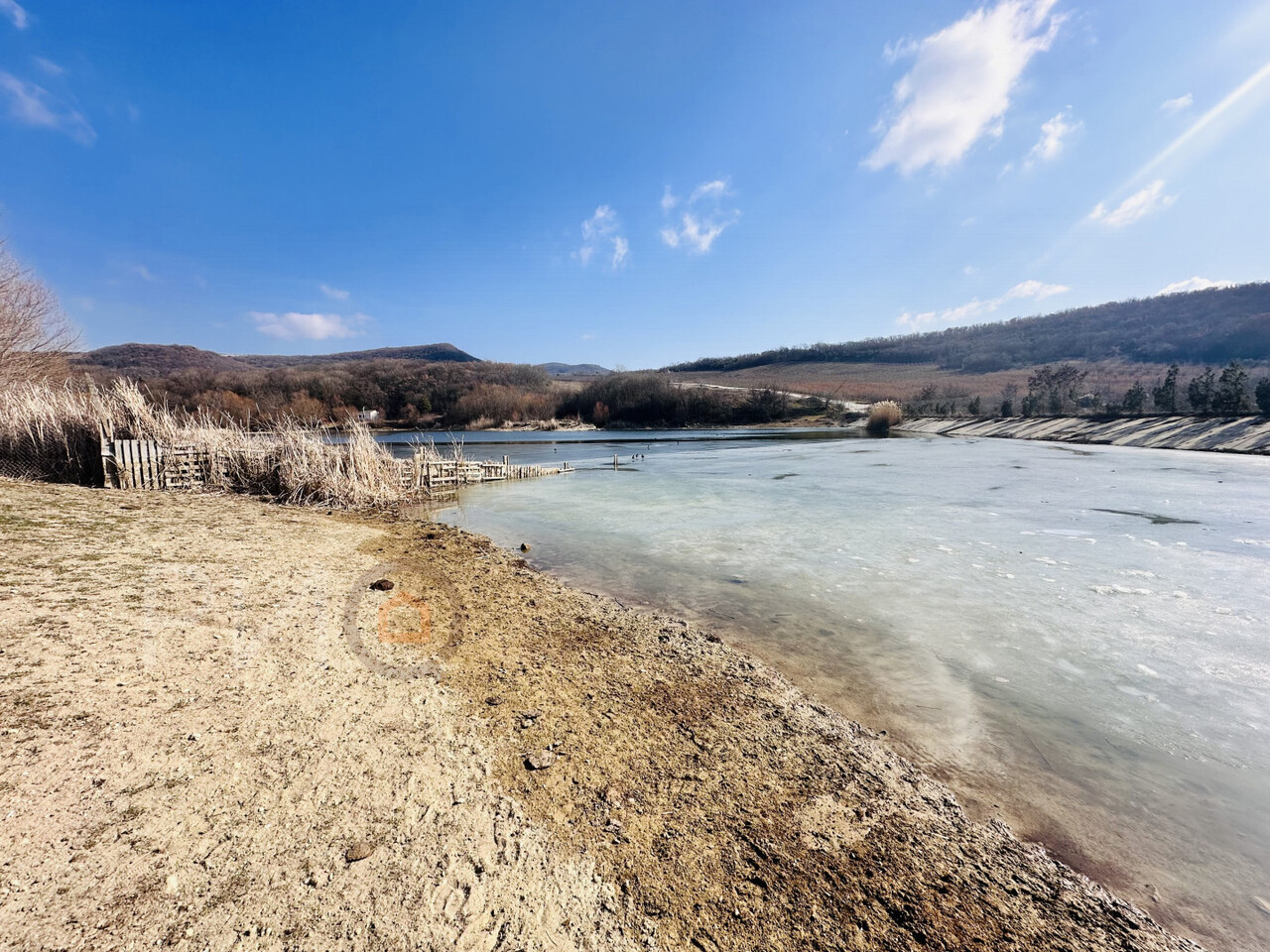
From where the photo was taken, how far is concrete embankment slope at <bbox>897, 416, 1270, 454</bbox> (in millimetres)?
23250

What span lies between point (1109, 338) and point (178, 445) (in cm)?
13243

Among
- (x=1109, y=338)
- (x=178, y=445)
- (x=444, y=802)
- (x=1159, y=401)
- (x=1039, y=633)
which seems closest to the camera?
(x=444, y=802)

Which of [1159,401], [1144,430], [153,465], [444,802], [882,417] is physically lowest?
[1144,430]

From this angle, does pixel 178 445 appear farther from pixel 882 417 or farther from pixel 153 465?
pixel 882 417

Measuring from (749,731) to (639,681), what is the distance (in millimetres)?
1002

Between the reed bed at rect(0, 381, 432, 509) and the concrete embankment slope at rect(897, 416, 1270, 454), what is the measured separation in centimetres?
3578

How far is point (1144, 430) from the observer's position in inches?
1133

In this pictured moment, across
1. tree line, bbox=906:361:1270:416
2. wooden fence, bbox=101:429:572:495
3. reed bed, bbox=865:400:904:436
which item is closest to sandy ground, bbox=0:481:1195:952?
wooden fence, bbox=101:429:572:495

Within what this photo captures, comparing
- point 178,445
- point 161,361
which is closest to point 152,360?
point 161,361

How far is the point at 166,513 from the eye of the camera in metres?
8.07

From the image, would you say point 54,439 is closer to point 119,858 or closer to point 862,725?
point 119,858

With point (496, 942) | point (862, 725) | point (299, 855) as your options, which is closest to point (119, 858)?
point (299, 855)

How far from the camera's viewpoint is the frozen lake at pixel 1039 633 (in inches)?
113

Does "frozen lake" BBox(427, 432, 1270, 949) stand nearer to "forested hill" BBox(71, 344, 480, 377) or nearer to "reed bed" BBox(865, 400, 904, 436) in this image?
"reed bed" BBox(865, 400, 904, 436)
